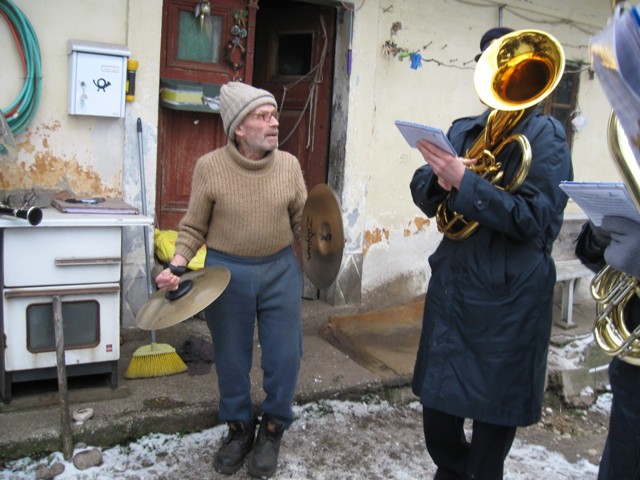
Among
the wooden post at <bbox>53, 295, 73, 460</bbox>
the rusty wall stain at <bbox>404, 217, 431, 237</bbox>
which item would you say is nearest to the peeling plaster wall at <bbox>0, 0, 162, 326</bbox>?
the wooden post at <bbox>53, 295, 73, 460</bbox>

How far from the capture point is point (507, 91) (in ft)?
8.43

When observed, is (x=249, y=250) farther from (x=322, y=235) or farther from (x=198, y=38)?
(x=198, y=38)

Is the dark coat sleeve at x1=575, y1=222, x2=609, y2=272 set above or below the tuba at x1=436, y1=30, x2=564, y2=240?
below

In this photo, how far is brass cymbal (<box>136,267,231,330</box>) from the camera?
8.82 feet

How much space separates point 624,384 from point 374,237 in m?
3.50

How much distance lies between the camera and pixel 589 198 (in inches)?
79.3

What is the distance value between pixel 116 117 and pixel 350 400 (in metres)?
2.43

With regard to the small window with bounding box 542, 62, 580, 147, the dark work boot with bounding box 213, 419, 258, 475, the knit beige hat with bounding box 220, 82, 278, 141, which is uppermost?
the small window with bounding box 542, 62, 580, 147

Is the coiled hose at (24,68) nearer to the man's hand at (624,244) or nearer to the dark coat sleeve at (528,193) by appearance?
the dark coat sleeve at (528,193)

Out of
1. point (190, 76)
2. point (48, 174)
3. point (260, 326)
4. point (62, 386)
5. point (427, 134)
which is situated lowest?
point (62, 386)

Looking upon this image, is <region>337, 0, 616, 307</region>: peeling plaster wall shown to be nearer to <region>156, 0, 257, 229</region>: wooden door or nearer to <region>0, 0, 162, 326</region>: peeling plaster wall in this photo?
<region>156, 0, 257, 229</region>: wooden door

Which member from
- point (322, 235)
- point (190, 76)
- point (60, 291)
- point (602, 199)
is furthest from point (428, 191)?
point (190, 76)

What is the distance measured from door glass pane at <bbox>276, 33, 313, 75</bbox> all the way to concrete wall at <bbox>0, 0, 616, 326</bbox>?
1.23ft

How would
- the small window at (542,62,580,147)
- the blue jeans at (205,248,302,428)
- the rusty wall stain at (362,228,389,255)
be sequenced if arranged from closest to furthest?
the blue jeans at (205,248,302,428) → the rusty wall stain at (362,228,389,255) → the small window at (542,62,580,147)
